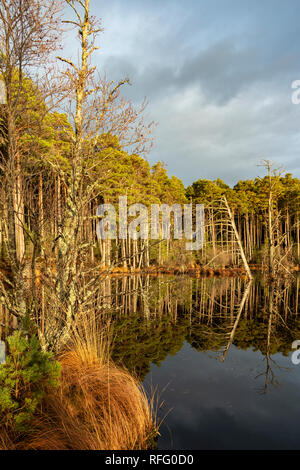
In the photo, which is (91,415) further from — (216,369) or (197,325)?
(197,325)

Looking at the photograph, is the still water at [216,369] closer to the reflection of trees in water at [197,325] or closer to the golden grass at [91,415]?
the reflection of trees in water at [197,325]

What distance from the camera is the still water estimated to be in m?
3.96

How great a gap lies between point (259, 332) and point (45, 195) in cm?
748

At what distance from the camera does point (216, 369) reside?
6168 mm

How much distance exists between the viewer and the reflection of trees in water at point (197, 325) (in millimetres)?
6816

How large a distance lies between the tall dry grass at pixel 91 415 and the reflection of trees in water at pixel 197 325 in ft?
4.10

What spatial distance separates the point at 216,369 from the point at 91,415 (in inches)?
149

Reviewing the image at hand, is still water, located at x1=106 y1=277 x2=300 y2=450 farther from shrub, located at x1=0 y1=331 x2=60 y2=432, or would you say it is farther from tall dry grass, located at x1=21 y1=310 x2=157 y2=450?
shrub, located at x1=0 y1=331 x2=60 y2=432

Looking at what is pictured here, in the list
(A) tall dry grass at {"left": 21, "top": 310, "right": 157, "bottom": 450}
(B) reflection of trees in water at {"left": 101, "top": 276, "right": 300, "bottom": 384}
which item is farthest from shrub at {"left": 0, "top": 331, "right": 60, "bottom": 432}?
(B) reflection of trees in water at {"left": 101, "top": 276, "right": 300, "bottom": 384}

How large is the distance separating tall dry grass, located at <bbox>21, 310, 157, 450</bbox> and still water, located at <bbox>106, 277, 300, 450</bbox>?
487 mm

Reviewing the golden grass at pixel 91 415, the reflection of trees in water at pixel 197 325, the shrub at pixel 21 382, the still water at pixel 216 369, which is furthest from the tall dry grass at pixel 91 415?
the reflection of trees in water at pixel 197 325

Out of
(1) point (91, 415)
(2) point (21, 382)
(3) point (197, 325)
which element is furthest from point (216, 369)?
(2) point (21, 382)
